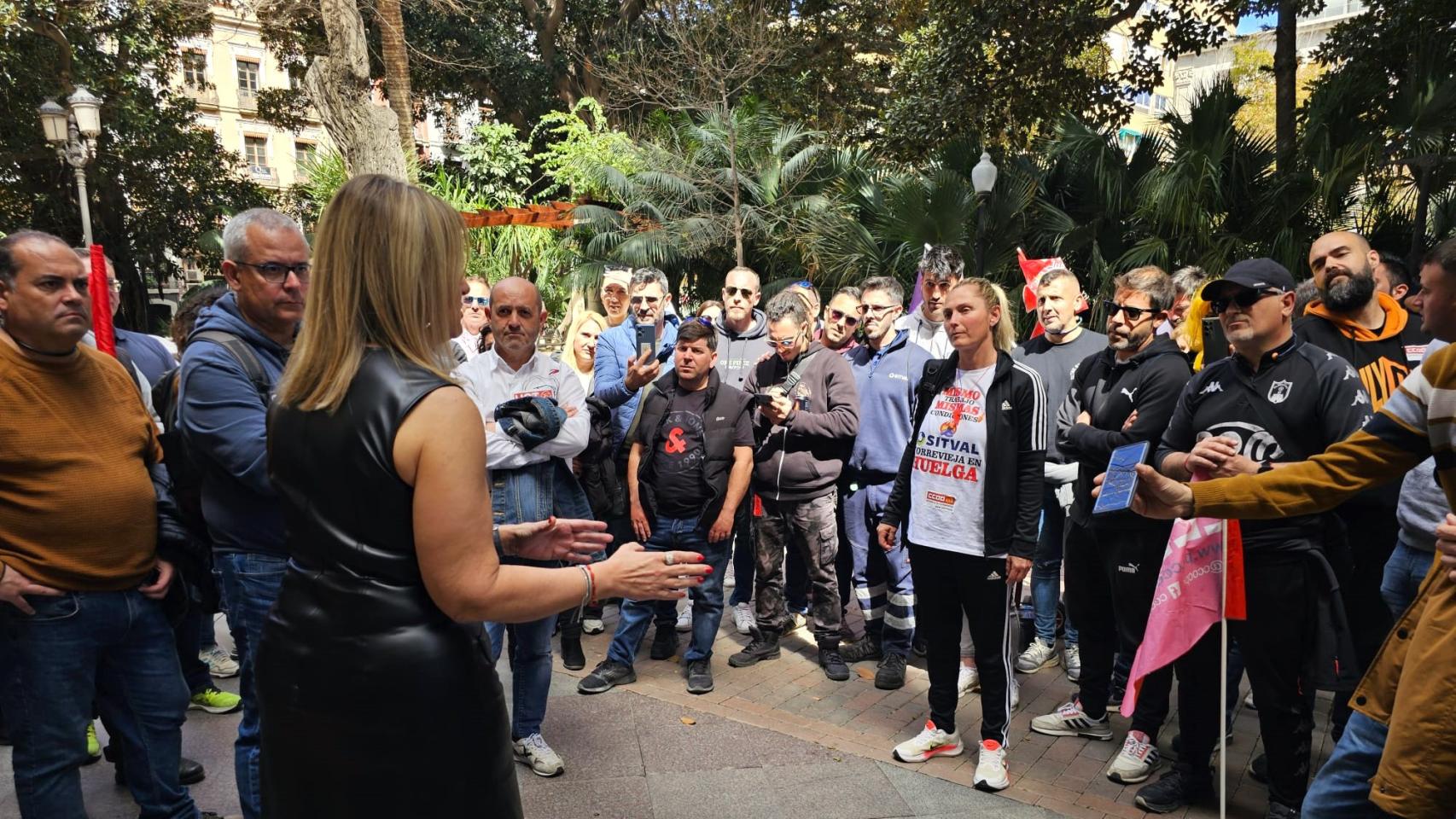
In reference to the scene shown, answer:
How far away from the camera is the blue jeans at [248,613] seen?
2916 mm

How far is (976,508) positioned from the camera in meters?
4.11

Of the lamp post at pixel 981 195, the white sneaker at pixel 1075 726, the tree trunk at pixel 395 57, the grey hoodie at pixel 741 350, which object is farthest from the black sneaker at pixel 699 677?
the tree trunk at pixel 395 57

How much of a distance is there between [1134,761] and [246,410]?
380 cm

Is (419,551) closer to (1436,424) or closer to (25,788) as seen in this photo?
(25,788)

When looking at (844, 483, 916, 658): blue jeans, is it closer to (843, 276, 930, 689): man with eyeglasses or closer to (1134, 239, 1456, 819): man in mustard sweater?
(843, 276, 930, 689): man with eyeglasses

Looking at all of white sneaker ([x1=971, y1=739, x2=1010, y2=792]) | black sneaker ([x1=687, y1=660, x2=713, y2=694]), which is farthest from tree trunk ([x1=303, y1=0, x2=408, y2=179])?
white sneaker ([x1=971, y1=739, x2=1010, y2=792])

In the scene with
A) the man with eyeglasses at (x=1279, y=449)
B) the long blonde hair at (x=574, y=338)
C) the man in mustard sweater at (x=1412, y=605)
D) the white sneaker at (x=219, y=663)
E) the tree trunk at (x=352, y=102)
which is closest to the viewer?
the man in mustard sweater at (x=1412, y=605)

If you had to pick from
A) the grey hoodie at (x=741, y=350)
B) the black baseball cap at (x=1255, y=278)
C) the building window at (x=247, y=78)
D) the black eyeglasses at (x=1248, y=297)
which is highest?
the building window at (x=247, y=78)

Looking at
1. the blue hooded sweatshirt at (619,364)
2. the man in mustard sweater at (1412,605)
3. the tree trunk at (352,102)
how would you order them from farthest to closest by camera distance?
the tree trunk at (352,102), the blue hooded sweatshirt at (619,364), the man in mustard sweater at (1412,605)

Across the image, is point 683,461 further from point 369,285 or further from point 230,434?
point 369,285

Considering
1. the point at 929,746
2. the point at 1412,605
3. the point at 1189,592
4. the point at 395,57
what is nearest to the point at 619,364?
the point at 929,746

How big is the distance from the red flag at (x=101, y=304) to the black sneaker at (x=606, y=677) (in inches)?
113

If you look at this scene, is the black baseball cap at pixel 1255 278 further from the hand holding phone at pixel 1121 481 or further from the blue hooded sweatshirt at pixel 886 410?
the blue hooded sweatshirt at pixel 886 410

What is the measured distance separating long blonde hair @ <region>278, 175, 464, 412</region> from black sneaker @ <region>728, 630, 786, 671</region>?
4.04 m
